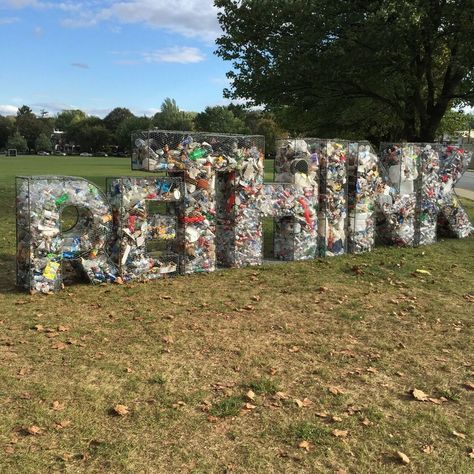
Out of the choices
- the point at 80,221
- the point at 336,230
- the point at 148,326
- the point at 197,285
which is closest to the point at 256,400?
the point at 148,326

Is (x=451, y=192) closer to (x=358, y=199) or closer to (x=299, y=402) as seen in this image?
(x=358, y=199)

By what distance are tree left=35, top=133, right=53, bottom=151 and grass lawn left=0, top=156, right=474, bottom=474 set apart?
413ft

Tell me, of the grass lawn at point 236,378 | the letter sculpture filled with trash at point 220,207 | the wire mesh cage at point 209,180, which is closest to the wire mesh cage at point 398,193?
the letter sculpture filled with trash at point 220,207

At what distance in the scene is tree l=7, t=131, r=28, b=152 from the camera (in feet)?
382

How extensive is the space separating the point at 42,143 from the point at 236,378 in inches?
5135

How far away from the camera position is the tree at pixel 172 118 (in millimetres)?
102312

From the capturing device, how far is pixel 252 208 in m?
9.16

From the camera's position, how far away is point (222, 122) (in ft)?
284

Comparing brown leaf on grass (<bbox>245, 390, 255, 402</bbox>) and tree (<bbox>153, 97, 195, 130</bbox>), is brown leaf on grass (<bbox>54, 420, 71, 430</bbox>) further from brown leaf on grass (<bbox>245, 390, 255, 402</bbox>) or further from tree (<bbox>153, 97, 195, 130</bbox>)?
tree (<bbox>153, 97, 195, 130</bbox>)

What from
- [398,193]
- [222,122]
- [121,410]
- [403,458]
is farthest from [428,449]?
[222,122]

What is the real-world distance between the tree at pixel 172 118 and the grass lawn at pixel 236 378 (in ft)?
305

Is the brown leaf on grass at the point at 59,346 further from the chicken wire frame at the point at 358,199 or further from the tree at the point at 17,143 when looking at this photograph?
the tree at the point at 17,143

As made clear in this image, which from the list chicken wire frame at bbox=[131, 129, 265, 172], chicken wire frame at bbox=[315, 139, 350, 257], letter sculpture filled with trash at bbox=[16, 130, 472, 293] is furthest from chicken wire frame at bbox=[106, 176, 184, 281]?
chicken wire frame at bbox=[315, 139, 350, 257]

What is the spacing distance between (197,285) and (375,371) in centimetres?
360
